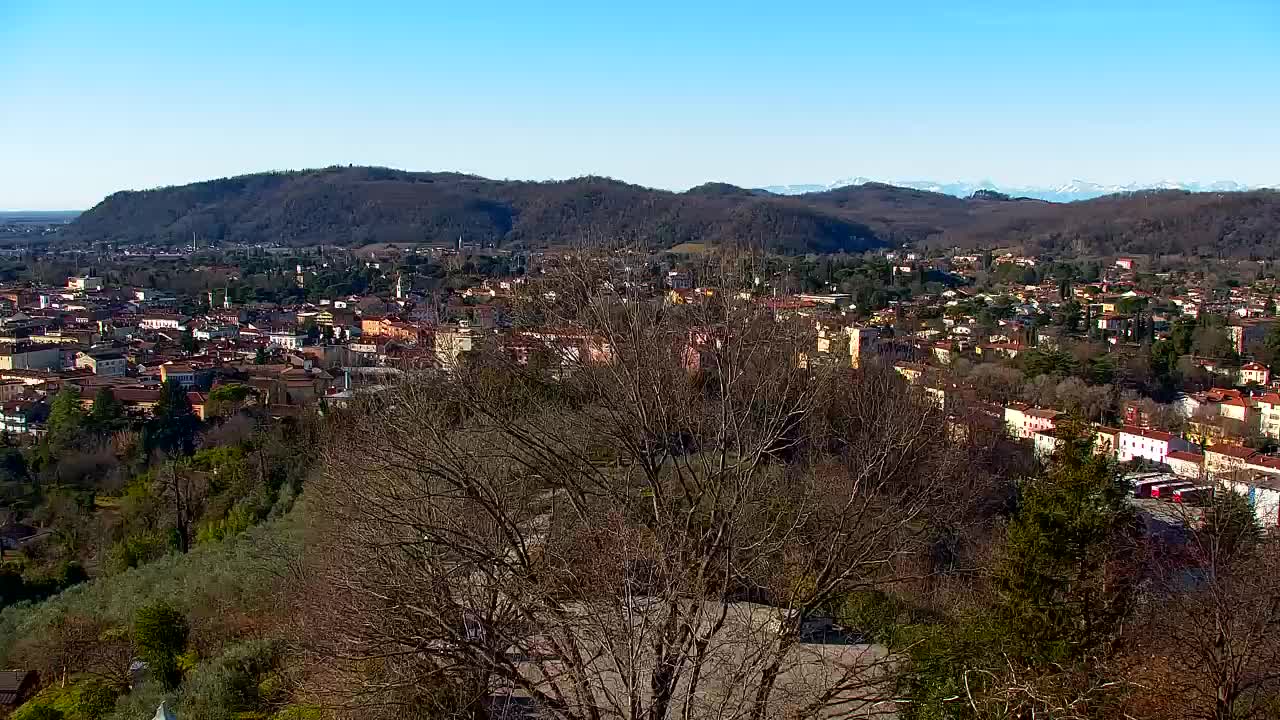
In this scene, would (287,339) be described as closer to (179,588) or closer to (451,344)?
(179,588)

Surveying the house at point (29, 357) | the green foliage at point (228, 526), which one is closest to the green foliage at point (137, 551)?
the green foliage at point (228, 526)

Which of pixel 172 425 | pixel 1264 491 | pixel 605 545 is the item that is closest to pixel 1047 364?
pixel 1264 491

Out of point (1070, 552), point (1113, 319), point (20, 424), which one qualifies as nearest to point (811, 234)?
point (1113, 319)

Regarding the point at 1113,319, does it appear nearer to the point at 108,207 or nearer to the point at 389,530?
the point at 389,530

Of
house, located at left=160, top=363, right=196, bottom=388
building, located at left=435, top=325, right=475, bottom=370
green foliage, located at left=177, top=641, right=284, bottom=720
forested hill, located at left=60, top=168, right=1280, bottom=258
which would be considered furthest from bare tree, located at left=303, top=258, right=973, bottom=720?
forested hill, located at left=60, top=168, right=1280, bottom=258

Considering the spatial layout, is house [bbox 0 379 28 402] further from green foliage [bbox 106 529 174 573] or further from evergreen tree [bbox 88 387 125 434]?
green foliage [bbox 106 529 174 573]

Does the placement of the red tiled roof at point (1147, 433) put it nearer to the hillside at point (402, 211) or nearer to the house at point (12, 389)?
the house at point (12, 389)
